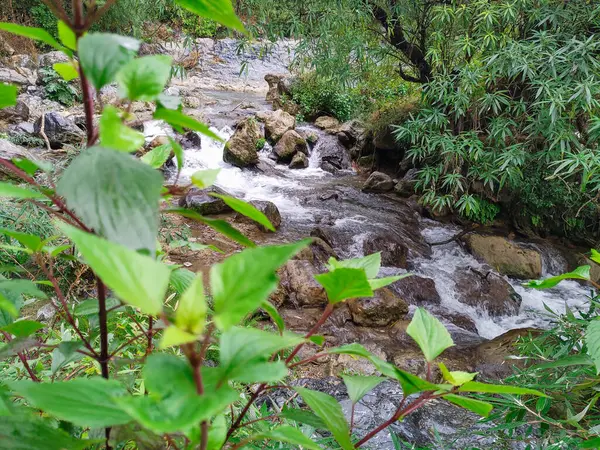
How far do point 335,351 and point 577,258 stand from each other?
5678 millimetres

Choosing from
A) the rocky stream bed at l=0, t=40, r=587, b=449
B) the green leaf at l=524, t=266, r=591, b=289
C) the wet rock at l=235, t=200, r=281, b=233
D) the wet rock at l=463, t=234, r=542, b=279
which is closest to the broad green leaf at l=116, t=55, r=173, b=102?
the green leaf at l=524, t=266, r=591, b=289

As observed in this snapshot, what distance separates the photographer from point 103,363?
1.45ft

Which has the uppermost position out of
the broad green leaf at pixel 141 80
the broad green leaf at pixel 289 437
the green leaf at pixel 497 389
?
the broad green leaf at pixel 141 80

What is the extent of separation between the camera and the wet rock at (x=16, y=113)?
6.36m

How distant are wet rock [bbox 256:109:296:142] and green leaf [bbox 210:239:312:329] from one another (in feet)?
26.4

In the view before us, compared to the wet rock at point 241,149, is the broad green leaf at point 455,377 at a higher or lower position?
higher

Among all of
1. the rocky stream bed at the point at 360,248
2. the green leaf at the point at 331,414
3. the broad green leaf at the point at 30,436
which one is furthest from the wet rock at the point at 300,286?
the broad green leaf at the point at 30,436

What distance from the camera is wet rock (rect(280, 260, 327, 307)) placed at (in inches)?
151

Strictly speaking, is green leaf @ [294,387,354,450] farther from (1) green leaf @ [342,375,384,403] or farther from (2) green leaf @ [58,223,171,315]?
(2) green leaf @ [58,223,171,315]

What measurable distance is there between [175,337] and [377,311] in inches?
145

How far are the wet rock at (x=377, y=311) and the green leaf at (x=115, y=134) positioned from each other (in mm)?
3527

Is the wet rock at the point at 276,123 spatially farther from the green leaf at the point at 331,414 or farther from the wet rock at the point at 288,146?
the green leaf at the point at 331,414

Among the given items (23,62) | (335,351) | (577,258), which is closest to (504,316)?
(577,258)

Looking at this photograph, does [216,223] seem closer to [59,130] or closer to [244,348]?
[244,348]
